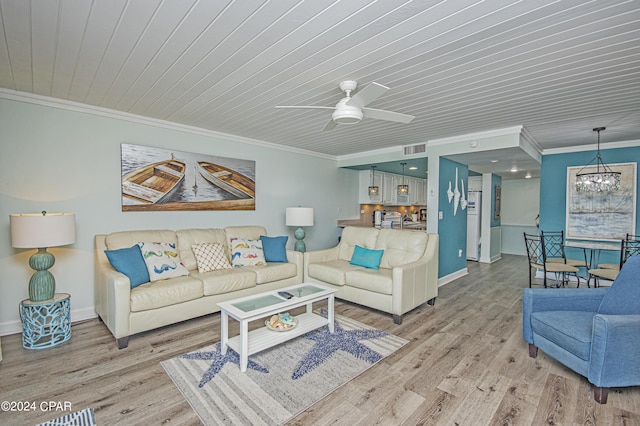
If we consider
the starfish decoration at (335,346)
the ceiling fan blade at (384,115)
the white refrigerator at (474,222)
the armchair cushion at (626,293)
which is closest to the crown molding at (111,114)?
the ceiling fan blade at (384,115)

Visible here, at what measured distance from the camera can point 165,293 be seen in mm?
2986

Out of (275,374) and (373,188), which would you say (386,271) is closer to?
(275,374)

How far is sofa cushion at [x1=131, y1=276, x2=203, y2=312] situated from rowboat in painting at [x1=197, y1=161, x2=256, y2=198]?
1.61 meters

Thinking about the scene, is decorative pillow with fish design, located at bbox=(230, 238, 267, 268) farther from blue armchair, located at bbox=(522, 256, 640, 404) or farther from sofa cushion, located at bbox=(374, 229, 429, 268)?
blue armchair, located at bbox=(522, 256, 640, 404)

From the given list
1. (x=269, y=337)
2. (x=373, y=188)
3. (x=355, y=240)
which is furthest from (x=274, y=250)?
(x=373, y=188)

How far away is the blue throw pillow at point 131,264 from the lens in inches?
118

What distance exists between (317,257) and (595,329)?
311cm

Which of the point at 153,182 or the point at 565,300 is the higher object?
the point at 153,182

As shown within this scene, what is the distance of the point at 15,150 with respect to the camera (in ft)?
9.75

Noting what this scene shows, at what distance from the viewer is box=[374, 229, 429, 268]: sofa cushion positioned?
3.95 meters

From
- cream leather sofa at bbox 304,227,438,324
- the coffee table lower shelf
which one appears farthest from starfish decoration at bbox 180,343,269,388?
cream leather sofa at bbox 304,227,438,324

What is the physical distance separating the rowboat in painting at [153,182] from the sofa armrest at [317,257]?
6.79 feet

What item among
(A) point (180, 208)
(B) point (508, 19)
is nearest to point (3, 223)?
(A) point (180, 208)

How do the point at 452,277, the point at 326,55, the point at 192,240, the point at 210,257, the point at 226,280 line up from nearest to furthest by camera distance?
the point at 326,55
the point at 226,280
the point at 210,257
the point at 192,240
the point at 452,277
